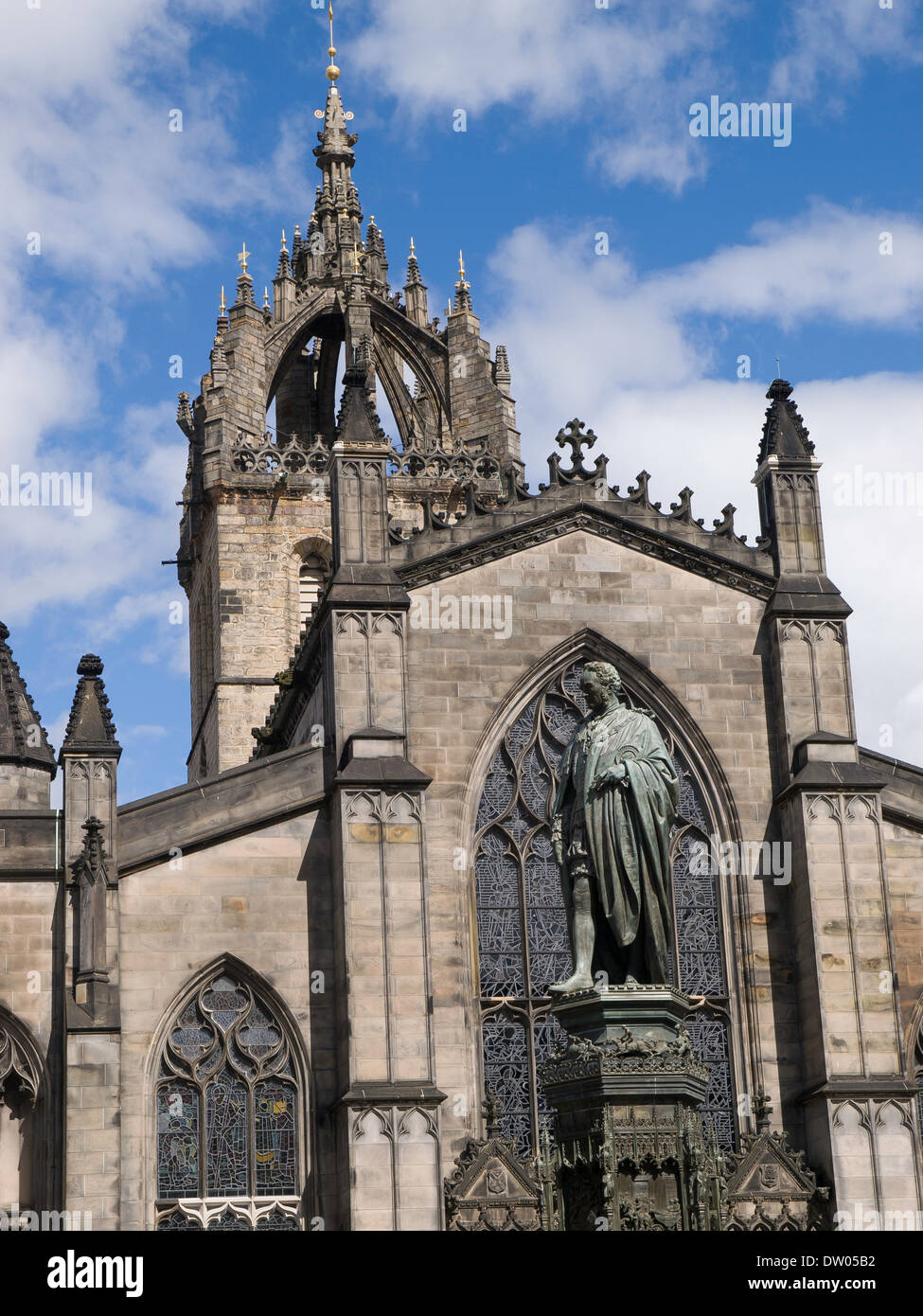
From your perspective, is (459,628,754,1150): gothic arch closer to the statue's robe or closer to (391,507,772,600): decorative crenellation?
(391,507,772,600): decorative crenellation

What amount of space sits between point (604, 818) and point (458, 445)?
31.7 meters

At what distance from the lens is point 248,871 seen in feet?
79.6

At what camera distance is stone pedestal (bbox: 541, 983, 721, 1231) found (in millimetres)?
12523

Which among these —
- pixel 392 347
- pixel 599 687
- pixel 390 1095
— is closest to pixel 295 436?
pixel 392 347

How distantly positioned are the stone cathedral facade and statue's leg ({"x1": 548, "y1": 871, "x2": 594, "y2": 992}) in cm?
893

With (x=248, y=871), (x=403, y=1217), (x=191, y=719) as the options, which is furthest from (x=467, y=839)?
(x=191, y=719)

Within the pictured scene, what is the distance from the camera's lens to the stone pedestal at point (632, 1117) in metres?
12.5

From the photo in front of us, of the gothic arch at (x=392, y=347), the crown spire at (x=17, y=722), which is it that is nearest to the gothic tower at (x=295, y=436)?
the gothic arch at (x=392, y=347)

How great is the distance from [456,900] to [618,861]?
1178 centimetres

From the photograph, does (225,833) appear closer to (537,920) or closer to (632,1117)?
(537,920)

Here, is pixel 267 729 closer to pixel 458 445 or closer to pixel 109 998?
pixel 109 998

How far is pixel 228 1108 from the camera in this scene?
2356 cm

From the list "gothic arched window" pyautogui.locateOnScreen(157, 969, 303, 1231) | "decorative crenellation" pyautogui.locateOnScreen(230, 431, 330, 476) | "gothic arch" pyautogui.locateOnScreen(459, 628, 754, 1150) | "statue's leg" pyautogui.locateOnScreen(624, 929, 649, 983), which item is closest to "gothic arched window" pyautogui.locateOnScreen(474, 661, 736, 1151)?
"gothic arch" pyautogui.locateOnScreen(459, 628, 754, 1150)
